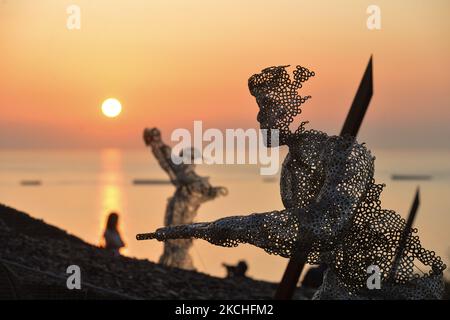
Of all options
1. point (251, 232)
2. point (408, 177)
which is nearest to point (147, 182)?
point (408, 177)

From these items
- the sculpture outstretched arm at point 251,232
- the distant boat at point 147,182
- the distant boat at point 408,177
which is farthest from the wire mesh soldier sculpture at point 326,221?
the distant boat at point 147,182

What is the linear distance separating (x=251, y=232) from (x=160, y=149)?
11.4m

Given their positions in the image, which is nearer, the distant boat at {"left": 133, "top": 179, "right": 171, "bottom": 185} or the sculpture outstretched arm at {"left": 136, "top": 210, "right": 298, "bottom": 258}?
the sculpture outstretched arm at {"left": 136, "top": 210, "right": 298, "bottom": 258}

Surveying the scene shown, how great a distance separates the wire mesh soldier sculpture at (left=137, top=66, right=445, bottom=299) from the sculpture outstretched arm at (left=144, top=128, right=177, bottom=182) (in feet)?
34.1

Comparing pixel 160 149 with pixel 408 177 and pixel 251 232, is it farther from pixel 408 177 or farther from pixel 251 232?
pixel 408 177

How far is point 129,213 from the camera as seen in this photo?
2112 inches

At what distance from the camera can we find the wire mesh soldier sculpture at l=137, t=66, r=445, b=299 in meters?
7.30

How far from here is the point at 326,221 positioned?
7.25m

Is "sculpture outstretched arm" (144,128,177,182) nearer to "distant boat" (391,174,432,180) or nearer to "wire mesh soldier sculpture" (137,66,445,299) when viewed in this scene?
"wire mesh soldier sculpture" (137,66,445,299)

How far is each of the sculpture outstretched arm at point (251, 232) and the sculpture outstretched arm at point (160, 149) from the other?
35.9ft

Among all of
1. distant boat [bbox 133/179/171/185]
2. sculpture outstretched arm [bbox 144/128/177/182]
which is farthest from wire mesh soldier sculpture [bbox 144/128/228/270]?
distant boat [bbox 133/179/171/185]

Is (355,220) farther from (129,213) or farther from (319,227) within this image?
(129,213)

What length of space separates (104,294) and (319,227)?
595 cm
